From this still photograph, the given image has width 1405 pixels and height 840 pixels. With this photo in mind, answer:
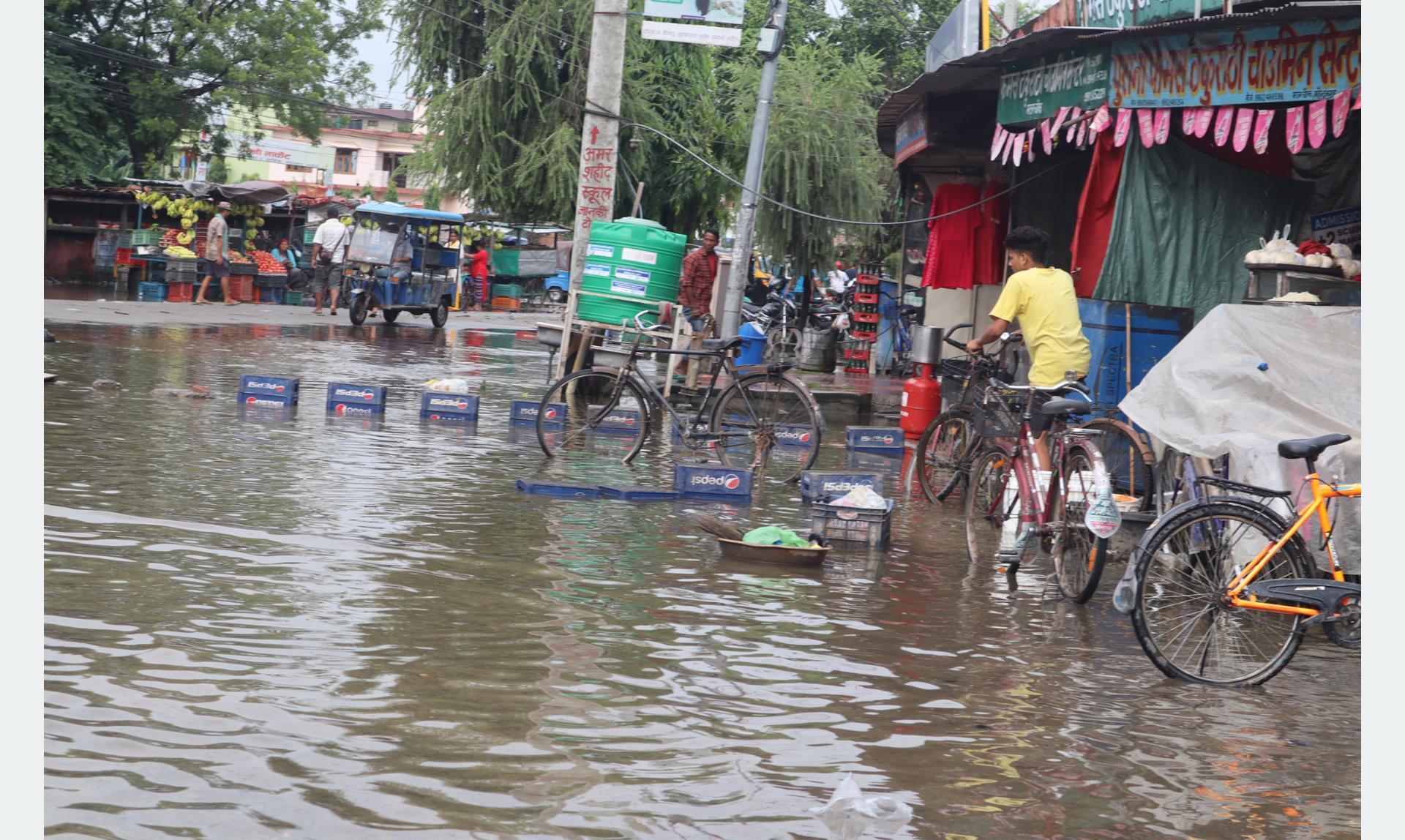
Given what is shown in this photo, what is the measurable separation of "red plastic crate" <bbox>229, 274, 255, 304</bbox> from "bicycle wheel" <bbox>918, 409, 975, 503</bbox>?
24229 millimetres

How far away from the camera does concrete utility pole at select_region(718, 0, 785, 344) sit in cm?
1767

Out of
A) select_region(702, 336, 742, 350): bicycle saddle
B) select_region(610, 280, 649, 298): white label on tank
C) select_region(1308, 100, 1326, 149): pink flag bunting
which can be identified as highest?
select_region(1308, 100, 1326, 149): pink flag bunting

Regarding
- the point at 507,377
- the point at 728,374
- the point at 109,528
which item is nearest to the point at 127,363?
the point at 507,377

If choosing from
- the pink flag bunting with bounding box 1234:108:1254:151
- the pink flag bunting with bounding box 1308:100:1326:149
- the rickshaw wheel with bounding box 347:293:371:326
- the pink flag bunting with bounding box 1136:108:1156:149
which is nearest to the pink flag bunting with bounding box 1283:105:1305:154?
the pink flag bunting with bounding box 1308:100:1326:149

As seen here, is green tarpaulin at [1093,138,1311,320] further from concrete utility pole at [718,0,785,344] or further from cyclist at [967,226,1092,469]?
concrete utility pole at [718,0,785,344]

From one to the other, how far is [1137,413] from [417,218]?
23321 millimetres

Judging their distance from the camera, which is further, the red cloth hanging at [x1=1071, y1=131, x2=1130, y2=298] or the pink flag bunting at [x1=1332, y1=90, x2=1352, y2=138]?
the red cloth hanging at [x1=1071, y1=131, x2=1130, y2=298]

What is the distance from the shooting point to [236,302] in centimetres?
3116

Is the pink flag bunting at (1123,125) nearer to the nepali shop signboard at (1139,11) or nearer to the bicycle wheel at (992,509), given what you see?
the nepali shop signboard at (1139,11)

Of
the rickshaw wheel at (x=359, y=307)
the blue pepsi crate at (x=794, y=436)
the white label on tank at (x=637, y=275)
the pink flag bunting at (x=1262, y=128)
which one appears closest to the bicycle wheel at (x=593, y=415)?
the blue pepsi crate at (x=794, y=436)

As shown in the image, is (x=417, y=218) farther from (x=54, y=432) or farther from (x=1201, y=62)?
(x=1201, y=62)

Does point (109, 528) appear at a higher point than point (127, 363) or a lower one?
lower

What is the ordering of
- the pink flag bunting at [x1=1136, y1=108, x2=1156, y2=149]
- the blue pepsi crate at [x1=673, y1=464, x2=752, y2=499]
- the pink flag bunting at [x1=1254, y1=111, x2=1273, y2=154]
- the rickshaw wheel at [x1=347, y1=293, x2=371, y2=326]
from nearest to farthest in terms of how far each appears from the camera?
the pink flag bunting at [x1=1254, y1=111, x2=1273, y2=154], the blue pepsi crate at [x1=673, y1=464, x2=752, y2=499], the pink flag bunting at [x1=1136, y1=108, x2=1156, y2=149], the rickshaw wheel at [x1=347, y1=293, x2=371, y2=326]

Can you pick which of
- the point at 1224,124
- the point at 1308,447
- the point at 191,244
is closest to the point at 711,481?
the point at 1224,124
